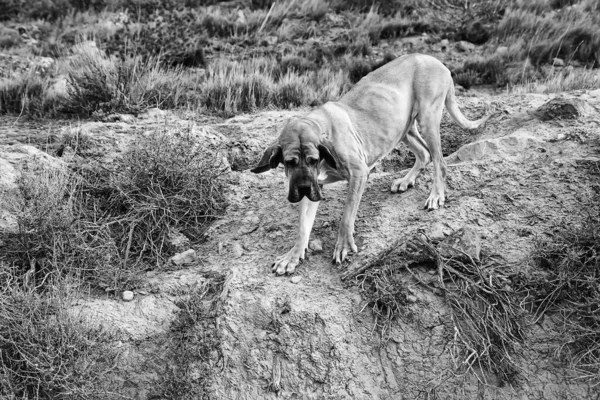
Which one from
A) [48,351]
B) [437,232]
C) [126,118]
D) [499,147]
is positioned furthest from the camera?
[126,118]

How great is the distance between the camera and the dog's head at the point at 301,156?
206 inches

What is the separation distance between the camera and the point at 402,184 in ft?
21.9

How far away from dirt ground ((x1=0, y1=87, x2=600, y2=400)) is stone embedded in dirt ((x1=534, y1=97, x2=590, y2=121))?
10cm

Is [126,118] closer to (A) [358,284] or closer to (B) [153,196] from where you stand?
(B) [153,196]

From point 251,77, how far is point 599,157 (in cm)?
552

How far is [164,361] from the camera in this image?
517 centimetres

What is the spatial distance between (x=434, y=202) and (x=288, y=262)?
5.57ft

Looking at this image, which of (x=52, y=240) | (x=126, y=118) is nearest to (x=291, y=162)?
(x=52, y=240)

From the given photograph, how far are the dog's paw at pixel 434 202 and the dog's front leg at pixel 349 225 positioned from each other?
861 mm

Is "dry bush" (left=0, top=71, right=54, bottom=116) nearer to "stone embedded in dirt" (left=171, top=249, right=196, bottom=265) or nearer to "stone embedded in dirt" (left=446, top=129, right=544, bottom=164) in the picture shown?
"stone embedded in dirt" (left=171, top=249, right=196, bottom=265)

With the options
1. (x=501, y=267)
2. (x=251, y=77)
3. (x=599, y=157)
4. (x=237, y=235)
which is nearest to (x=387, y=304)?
(x=501, y=267)

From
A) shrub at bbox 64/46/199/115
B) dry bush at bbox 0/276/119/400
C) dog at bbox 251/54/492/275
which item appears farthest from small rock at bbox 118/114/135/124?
dry bush at bbox 0/276/119/400

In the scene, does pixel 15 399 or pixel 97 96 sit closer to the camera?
pixel 15 399

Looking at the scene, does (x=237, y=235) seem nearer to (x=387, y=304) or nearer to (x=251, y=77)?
(x=387, y=304)
